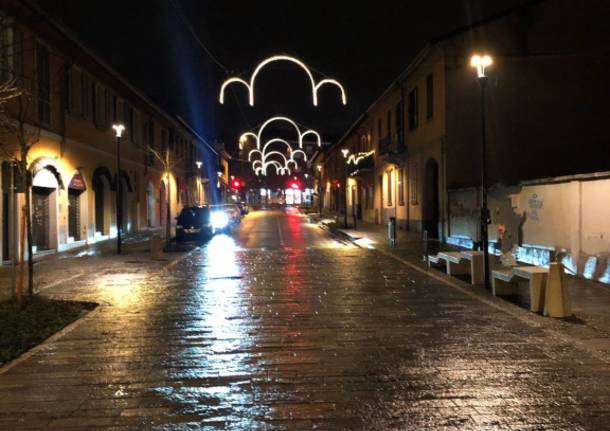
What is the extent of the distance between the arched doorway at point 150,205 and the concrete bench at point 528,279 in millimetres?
26894

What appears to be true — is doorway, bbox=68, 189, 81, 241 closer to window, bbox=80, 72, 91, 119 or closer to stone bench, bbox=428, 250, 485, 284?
window, bbox=80, 72, 91, 119

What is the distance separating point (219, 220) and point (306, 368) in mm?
26370

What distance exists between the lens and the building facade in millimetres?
16500

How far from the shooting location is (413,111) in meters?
28.6

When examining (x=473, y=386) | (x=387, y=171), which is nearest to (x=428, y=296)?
(x=473, y=386)

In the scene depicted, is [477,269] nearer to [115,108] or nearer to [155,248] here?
[155,248]

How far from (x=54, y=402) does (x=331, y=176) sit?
6460 centimetres

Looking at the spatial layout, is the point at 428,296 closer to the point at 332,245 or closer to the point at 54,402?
the point at 54,402

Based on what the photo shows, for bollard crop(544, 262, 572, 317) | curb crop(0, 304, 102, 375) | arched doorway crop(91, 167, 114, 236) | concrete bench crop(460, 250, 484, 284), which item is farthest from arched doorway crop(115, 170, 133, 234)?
bollard crop(544, 262, 572, 317)

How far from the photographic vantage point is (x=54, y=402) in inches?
211

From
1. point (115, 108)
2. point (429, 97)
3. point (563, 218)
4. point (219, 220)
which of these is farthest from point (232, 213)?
point (563, 218)

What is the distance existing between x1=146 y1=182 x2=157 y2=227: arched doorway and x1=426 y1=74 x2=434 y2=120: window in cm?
1726

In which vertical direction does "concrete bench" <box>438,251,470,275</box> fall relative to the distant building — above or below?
below

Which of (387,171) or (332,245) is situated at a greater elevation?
(387,171)
